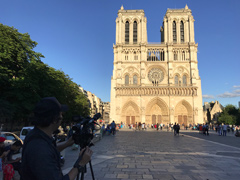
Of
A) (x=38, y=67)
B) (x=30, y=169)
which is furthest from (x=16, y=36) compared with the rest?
(x=30, y=169)

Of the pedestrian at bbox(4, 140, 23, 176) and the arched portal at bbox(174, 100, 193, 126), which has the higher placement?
the arched portal at bbox(174, 100, 193, 126)

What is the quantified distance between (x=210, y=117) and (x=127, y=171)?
223ft

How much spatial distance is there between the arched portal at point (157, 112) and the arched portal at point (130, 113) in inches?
95.6

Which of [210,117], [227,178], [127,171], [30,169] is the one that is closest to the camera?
[30,169]

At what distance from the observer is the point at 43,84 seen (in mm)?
18453

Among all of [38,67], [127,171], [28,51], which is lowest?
[127,171]

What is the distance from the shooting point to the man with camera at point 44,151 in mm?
1348

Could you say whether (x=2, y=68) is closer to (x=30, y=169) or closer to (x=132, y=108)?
(x=30, y=169)

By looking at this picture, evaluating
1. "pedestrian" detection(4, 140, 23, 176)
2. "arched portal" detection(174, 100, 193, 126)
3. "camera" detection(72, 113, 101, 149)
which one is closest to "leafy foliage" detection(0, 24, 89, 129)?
"pedestrian" detection(4, 140, 23, 176)

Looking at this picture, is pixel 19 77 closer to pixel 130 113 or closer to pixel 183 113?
pixel 130 113

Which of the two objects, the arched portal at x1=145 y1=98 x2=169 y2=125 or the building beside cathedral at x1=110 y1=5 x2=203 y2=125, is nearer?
the building beside cathedral at x1=110 y1=5 x2=203 y2=125

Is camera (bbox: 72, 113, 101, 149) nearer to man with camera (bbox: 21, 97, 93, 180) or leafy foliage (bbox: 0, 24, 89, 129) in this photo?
man with camera (bbox: 21, 97, 93, 180)

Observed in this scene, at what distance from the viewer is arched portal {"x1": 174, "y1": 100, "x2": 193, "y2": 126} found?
3994 cm

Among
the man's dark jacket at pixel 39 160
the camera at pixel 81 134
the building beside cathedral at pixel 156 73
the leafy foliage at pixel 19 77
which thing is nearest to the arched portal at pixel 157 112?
the building beside cathedral at pixel 156 73
